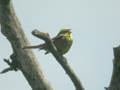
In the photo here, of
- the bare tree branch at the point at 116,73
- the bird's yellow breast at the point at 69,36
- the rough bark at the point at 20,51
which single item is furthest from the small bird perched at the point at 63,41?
the bare tree branch at the point at 116,73

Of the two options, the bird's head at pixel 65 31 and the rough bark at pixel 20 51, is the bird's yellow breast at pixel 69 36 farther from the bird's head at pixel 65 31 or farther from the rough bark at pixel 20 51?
the rough bark at pixel 20 51

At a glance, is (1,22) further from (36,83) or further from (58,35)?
(58,35)

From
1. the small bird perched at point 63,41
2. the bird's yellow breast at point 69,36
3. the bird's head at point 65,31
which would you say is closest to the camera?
the small bird perched at point 63,41

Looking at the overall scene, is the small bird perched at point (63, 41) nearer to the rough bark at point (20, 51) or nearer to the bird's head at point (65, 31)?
the bird's head at point (65, 31)

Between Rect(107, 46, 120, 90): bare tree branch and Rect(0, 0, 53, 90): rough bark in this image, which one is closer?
Rect(107, 46, 120, 90): bare tree branch

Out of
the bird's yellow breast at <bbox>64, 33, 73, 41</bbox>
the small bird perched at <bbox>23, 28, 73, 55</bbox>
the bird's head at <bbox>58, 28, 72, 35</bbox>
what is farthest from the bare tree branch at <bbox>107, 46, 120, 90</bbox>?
the bird's head at <bbox>58, 28, 72, 35</bbox>

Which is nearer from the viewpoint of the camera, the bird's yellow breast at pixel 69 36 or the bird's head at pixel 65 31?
the bird's yellow breast at pixel 69 36

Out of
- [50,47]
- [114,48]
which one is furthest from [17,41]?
[114,48]

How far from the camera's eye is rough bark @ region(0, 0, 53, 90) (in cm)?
536

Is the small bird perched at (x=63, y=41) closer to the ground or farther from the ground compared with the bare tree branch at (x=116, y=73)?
closer to the ground

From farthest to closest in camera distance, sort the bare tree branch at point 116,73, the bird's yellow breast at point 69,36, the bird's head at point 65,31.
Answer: the bird's head at point 65,31
the bird's yellow breast at point 69,36
the bare tree branch at point 116,73

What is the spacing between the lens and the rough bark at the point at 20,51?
536 cm

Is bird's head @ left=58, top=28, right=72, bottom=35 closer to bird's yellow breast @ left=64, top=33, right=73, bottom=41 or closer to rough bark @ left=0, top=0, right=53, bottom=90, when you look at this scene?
bird's yellow breast @ left=64, top=33, right=73, bottom=41

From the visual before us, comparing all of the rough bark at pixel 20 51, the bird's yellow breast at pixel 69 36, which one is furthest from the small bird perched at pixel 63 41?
the rough bark at pixel 20 51
